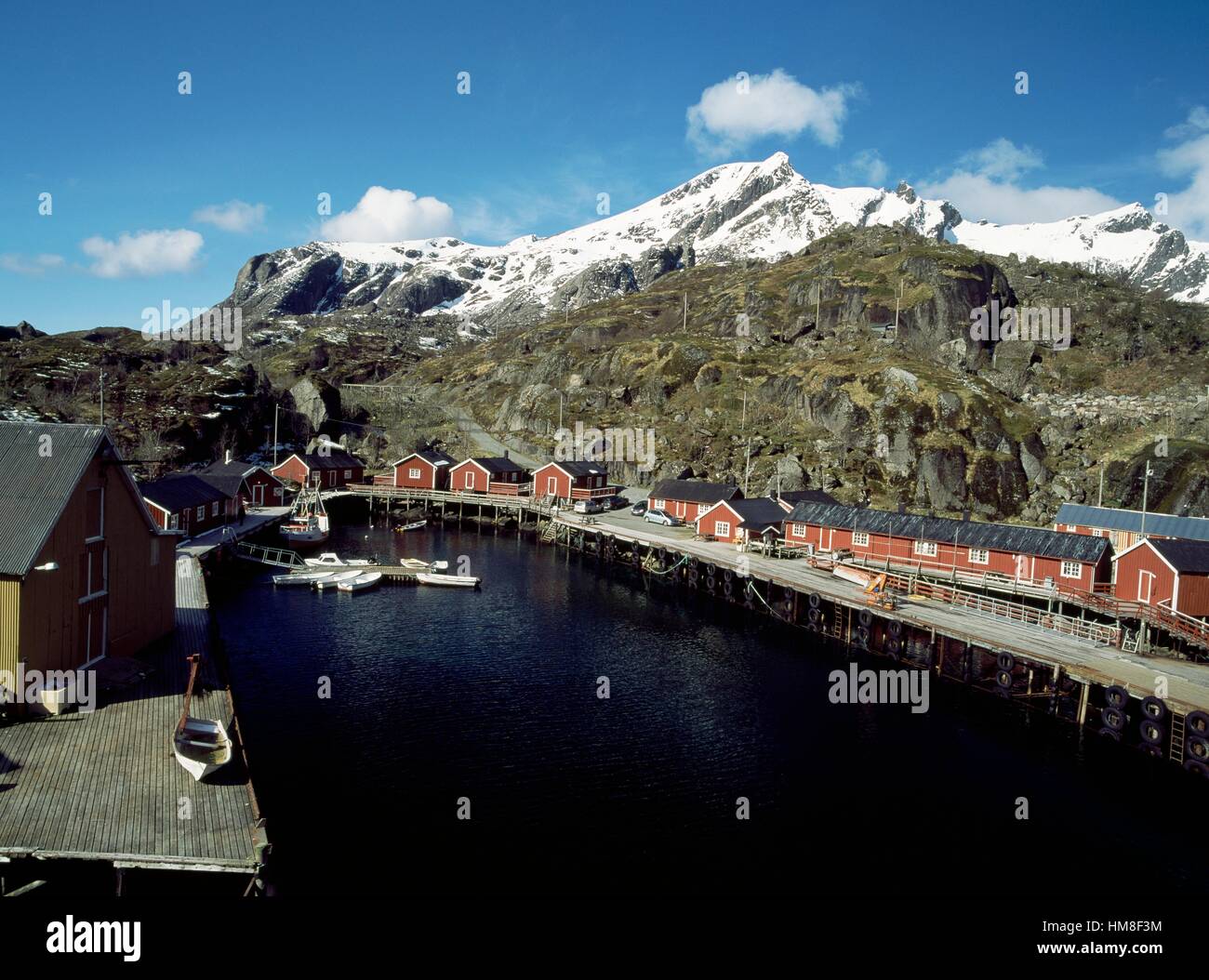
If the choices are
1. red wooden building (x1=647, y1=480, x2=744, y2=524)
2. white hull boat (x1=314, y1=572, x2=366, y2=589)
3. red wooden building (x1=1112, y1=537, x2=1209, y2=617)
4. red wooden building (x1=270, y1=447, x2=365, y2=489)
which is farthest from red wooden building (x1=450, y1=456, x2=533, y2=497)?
red wooden building (x1=1112, y1=537, x2=1209, y2=617)

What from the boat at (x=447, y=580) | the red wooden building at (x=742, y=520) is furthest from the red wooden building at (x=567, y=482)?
the boat at (x=447, y=580)

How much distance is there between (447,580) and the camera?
54.8 metres

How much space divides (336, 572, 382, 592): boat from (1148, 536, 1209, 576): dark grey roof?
4728 centimetres

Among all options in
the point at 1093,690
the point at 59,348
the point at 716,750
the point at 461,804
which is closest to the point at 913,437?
the point at 1093,690

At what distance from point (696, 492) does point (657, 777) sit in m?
49.1

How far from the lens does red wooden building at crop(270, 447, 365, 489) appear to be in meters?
88.8

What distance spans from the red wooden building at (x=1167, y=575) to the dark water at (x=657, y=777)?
13407mm

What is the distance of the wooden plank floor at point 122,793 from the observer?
1662cm

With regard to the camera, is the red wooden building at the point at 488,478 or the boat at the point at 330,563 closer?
the boat at the point at 330,563

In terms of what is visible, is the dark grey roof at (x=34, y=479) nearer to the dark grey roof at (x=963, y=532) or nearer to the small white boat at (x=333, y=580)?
the small white boat at (x=333, y=580)

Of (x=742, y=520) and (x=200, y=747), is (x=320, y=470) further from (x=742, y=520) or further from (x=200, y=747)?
(x=200, y=747)

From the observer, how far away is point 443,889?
780 inches

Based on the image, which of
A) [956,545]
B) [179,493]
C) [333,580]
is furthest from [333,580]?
[956,545]

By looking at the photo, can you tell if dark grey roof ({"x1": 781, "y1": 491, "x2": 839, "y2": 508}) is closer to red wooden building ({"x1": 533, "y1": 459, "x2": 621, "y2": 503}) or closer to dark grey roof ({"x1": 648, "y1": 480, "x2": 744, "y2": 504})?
dark grey roof ({"x1": 648, "y1": 480, "x2": 744, "y2": 504})
